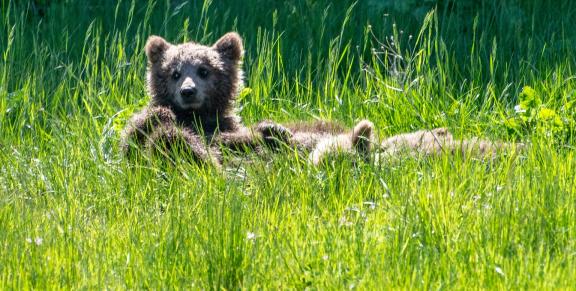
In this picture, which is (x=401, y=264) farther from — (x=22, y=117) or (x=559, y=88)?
(x=22, y=117)

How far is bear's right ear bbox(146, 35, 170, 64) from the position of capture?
6902mm

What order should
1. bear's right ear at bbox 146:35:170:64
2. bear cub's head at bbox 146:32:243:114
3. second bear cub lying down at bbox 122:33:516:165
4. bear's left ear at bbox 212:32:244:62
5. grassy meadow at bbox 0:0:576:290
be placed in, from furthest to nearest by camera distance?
1. bear's left ear at bbox 212:32:244:62
2. bear's right ear at bbox 146:35:170:64
3. bear cub's head at bbox 146:32:243:114
4. second bear cub lying down at bbox 122:33:516:165
5. grassy meadow at bbox 0:0:576:290

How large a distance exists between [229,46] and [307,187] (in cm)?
213

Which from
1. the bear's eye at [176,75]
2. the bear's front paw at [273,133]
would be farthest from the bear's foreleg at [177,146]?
the bear's eye at [176,75]

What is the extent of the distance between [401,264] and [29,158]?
273 cm

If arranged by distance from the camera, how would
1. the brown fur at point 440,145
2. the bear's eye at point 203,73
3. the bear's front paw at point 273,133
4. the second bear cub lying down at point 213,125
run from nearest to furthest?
the brown fur at point 440,145
the second bear cub lying down at point 213,125
the bear's front paw at point 273,133
the bear's eye at point 203,73

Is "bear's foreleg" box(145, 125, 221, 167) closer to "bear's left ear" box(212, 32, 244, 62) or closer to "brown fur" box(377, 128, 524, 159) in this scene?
"brown fur" box(377, 128, 524, 159)

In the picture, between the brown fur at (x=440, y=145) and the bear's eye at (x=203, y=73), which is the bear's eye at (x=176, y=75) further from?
the brown fur at (x=440, y=145)

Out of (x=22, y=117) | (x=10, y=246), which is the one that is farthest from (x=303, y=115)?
(x=10, y=246)

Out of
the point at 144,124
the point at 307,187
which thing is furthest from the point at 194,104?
the point at 307,187

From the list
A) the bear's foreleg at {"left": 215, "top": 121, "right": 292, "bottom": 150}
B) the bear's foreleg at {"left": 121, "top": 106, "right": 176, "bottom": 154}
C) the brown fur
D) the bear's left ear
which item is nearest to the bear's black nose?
the bear's foreleg at {"left": 121, "top": 106, "right": 176, "bottom": 154}

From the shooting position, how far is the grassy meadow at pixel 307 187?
4.21 metres

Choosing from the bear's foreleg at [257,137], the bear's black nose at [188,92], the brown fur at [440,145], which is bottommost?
the bear's foreleg at [257,137]

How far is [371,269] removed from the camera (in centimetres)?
415
